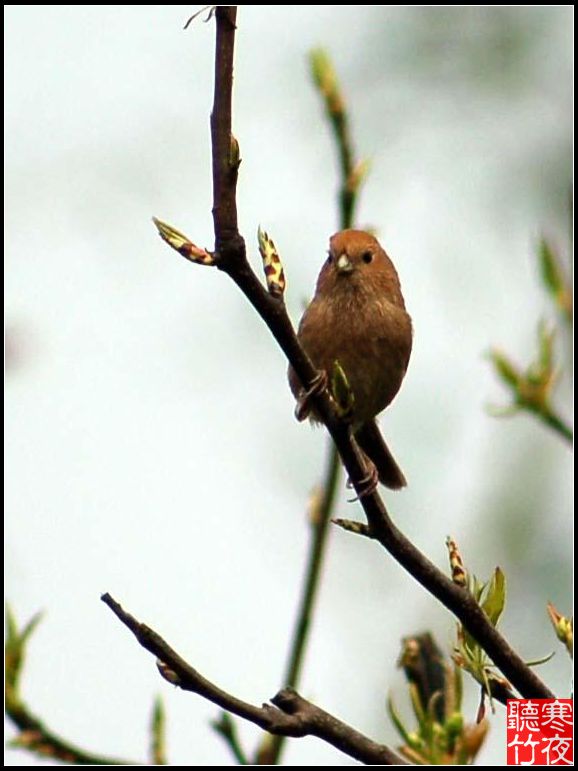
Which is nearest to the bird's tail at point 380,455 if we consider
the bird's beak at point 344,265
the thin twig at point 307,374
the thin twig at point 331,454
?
the bird's beak at point 344,265

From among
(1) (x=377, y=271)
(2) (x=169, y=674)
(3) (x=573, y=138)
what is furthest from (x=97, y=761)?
(3) (x=573, y=138)

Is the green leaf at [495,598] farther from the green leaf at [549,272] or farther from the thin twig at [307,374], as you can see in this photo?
the green leaf at [549,272]

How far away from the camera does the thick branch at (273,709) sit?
241 centimetres

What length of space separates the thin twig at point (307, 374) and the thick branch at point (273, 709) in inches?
14.1

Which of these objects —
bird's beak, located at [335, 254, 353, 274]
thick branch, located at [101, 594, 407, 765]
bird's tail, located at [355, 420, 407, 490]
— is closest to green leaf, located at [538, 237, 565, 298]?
thick branch, located at [101, 594, 407, 765]

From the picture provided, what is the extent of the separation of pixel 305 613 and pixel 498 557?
3192 mm

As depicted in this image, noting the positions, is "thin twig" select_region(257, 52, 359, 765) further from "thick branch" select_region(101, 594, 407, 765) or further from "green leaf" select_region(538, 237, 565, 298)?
"thick branch" select_region(101, 594, 407, 765)

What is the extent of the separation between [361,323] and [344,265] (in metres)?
0.24

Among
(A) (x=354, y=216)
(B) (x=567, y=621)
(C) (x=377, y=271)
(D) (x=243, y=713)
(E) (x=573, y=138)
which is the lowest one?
(D) (x=243, y=713)

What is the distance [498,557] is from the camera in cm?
665

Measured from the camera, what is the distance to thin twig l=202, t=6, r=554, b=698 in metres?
2.31

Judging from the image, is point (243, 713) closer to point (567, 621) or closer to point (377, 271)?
point (567, 621)

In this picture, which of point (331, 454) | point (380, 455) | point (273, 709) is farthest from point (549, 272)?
point (380, 455)

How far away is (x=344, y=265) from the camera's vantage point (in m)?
4.99
